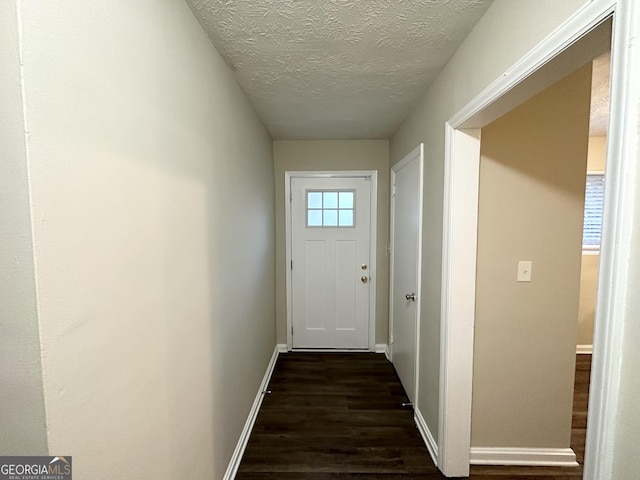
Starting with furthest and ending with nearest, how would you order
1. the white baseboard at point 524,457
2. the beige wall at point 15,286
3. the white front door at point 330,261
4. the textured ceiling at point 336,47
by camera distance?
1. the white front door at point 330,261
2. the white baseboard at point 524,457
3. the textured ceiling at point 336,47
4. the beige wall at point 15,286

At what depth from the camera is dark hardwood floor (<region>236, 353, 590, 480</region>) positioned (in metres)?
1.67

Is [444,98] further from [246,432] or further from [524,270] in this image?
[246,432]

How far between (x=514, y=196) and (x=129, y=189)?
5.96 feet

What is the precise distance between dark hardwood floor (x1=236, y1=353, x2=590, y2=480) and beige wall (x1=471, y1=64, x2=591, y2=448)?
0.37 m

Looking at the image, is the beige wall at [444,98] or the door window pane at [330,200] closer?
→ the beige wall at [444,98]

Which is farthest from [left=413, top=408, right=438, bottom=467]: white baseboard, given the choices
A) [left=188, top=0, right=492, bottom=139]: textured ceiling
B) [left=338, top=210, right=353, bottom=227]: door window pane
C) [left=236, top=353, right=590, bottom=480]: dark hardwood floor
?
[left=188, top=0, right=492, bottom=139]: textured ceiling

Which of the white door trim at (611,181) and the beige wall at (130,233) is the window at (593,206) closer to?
the white door trim at (611,181)

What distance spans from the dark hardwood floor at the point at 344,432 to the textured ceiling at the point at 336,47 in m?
2.30

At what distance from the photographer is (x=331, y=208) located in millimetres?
3150

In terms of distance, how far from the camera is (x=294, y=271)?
3.19 m

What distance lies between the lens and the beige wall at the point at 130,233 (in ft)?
1.86

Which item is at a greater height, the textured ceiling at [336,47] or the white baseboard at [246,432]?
the textured ceiling at [336,47]

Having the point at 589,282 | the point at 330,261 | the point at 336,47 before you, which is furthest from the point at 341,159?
the point at 589,282

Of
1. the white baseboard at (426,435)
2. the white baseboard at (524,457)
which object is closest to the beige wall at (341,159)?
the white baseboard at (426,435)
